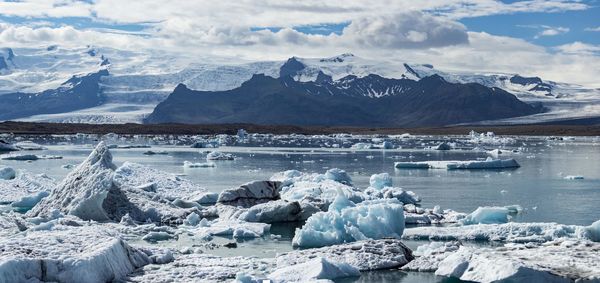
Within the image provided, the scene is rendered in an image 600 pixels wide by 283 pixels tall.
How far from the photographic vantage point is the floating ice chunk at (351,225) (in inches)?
618

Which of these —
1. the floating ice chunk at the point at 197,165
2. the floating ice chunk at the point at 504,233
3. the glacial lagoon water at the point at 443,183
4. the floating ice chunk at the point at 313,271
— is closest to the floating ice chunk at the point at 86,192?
the glacial lagoon water at the point at 443,183

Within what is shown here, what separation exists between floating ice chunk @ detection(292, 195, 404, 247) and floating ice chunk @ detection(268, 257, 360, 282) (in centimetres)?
295

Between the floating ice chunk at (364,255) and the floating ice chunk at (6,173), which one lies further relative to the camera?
the floating ice chunk at (6,173)

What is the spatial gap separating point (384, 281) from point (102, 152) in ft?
29.3

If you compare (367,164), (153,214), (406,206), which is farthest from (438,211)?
(367,164)

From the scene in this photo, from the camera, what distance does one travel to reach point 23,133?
9588 cm

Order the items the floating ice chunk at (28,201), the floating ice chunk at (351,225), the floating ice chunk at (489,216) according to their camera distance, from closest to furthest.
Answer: the floating ice chunk at (351,225) < the floating ice chunk at (489,216) < the floating ice chunk at (28,201)

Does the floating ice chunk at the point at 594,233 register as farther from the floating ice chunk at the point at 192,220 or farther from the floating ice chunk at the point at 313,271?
the floating ice chunk at the point at 192,220

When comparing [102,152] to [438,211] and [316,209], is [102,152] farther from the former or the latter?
[438,211]

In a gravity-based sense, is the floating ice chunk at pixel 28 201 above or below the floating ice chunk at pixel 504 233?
above

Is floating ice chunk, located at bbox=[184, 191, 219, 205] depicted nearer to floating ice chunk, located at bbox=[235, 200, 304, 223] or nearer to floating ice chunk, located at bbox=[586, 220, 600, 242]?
floating ice chunk, located at bbox=[235, 200, 304, 223]

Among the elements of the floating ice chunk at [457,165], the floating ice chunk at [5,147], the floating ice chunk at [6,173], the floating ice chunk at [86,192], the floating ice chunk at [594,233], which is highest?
the floating ice chunk at [86,192]

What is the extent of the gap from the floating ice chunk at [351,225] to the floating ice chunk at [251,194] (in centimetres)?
493

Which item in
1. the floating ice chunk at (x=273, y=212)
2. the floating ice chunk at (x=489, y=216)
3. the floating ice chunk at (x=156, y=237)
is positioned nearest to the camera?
the floating ice chunk at (x=156, y=237)
